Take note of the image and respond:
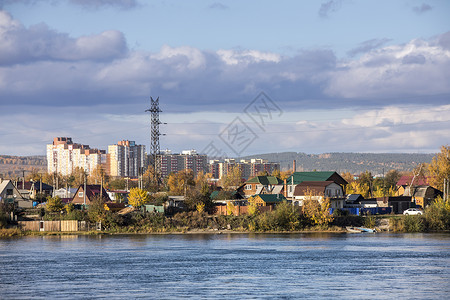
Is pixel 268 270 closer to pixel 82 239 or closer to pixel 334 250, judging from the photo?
pixel 334 250

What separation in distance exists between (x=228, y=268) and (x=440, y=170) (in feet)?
223

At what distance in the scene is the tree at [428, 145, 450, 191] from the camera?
357 feet

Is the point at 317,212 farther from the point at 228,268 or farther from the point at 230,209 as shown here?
the point at 228,268

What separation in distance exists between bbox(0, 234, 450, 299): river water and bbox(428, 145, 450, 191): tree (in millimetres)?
34968

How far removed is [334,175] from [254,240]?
41.6 m

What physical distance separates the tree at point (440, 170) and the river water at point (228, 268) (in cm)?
3497

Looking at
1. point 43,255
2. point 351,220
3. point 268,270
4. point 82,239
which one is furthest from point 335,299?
point 351,220

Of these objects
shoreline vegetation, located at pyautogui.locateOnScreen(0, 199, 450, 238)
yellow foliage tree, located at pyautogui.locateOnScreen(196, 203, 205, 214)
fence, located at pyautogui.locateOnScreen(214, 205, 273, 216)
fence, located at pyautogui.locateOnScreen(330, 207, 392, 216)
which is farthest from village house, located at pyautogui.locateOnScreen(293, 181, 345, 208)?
yellow foliage tree, located at pyautogui.locateOnScreen(196, 203, 205, 214)

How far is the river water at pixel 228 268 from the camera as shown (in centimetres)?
4122

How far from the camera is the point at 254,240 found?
74.4 m

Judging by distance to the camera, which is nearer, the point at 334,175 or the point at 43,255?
the point at 43,255

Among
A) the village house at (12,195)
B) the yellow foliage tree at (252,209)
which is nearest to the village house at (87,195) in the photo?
the village house at (12,195)

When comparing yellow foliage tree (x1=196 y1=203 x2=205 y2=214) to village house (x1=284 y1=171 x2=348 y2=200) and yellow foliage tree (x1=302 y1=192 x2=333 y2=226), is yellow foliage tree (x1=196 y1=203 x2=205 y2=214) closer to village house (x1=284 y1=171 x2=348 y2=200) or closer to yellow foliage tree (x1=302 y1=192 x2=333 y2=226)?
yellow foliage tree (x1=302 y1=192 x2=333 y2=226)

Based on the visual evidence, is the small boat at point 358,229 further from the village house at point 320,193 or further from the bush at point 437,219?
the village house at point 320,193
